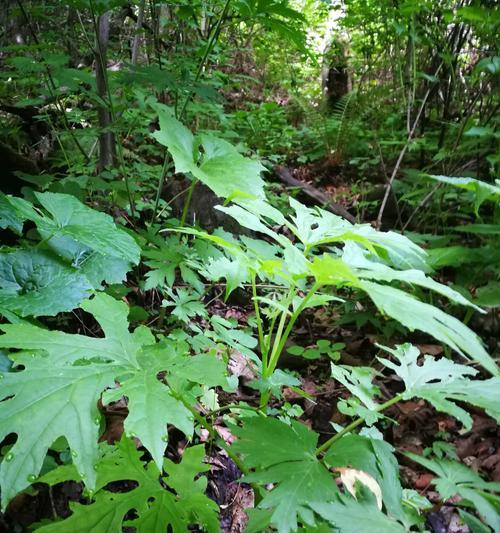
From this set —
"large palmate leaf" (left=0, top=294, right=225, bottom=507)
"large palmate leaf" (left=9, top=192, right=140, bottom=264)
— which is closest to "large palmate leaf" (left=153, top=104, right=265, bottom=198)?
"large palmate leaf" (left=9, top=192, right=140, bottom=264)

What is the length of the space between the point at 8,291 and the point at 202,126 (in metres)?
3.77

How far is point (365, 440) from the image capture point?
3.23ft

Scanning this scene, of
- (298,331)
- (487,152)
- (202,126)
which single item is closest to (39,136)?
(202,126)

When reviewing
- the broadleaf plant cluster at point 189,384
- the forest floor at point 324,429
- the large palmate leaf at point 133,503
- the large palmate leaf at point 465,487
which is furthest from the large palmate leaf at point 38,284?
the large palmate leaf at point 465,487

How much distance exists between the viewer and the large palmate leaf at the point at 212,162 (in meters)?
1.27

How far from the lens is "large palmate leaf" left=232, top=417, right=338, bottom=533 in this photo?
0.84m

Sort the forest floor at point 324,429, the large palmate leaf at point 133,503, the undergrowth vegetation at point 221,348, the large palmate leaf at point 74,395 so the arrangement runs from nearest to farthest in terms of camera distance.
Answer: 1. the large palmate leaf at point 74,395
2. the undergrowth vegetation at point 221,348
3. the large palmate leaf at point 133,503
4. the forest floor at point 324,429

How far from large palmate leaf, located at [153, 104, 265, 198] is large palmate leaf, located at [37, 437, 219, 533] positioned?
790mm

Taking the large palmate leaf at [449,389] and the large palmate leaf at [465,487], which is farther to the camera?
the large palmate leaf at [465,487]

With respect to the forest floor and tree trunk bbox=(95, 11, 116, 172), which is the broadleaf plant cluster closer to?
the forest floor

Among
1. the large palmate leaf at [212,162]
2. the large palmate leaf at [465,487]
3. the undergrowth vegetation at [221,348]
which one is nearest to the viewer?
the undergrowth vegetation at [221,348]

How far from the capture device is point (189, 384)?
957 millimetres

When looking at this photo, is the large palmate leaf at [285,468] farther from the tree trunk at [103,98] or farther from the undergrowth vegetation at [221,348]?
the tree trunk at [103,98]

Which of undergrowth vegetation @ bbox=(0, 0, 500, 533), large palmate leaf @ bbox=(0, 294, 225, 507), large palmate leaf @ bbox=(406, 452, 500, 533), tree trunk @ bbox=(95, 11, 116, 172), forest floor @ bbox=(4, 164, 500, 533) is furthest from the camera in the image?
tree trunk @ bbox=(95, 11, 116, 172)
